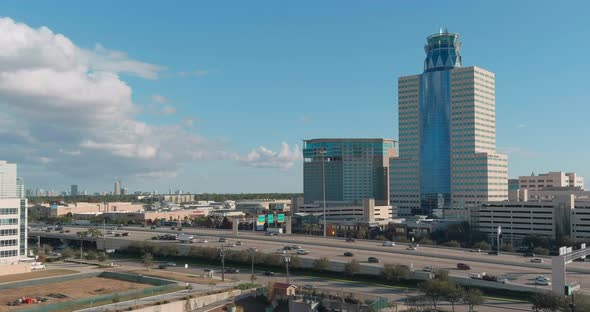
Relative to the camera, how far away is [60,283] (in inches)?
3755

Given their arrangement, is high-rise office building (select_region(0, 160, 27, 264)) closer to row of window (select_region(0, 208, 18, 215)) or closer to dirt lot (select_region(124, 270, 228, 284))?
row of window (select_region(0, 208, 18, 215))

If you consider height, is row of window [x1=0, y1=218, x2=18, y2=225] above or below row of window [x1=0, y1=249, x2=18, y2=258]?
above

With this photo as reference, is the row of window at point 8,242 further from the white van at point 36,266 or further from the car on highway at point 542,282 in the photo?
the car on highway at point 542,282

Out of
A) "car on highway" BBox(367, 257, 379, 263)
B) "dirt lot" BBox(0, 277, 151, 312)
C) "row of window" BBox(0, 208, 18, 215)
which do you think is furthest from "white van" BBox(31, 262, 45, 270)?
"car on highway" BBox(367, 257, 379, 263)

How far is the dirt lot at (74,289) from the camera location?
8306cm

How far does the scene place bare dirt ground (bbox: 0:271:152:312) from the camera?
83000mm

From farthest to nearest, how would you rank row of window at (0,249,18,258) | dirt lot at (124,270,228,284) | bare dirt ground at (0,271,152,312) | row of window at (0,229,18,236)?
row of window at (0,229,18,236), row of window at (0,249,18,258), dirt lot at (124,270,228,284), bare dirt ground at (0,271,152,312)

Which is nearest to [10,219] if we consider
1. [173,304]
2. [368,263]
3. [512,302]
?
[173,304]

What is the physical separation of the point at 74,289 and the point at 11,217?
2643 centimetres

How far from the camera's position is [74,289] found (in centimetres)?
8944

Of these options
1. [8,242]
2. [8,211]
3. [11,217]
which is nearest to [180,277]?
[8,242]

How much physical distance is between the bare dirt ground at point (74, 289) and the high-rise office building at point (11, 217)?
56.1 ft

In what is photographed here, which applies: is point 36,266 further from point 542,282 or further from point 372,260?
point 542,282

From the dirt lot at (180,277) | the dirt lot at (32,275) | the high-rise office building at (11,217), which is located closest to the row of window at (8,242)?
the high-rise office building at (11,217)
